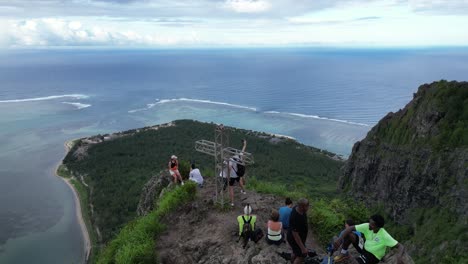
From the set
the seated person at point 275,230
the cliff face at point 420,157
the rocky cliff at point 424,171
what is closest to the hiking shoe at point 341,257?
the seated person at point 275,230

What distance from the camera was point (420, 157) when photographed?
115 feet

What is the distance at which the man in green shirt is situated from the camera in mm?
7465

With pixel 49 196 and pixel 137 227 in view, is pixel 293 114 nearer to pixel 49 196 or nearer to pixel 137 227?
pixel 49 196

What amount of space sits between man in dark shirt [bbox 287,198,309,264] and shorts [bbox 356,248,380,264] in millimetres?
1167

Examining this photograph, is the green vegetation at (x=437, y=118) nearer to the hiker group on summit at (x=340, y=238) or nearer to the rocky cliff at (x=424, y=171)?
the rocky cliff at (x=424, y=171)

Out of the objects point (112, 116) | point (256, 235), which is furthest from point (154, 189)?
point (112, 116)

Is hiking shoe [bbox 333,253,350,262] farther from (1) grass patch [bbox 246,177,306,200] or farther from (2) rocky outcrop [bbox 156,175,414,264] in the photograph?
A: (1) grass patch [bbox 246,177,306,200]

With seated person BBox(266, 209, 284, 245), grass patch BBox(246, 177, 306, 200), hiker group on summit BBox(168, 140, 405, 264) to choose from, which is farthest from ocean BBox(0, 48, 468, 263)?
hiker group on summit BBox(168, 140, 405, 264)

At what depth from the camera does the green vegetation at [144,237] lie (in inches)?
362

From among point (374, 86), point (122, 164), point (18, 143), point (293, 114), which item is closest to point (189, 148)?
point (122, 164)

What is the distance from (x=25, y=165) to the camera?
6844 cm

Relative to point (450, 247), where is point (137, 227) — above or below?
above

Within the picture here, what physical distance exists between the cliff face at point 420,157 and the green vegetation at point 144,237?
74.8 feet

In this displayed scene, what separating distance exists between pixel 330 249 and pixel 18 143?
90569 millimetres
